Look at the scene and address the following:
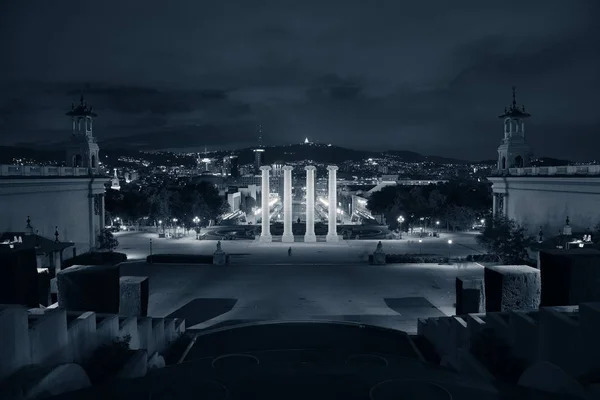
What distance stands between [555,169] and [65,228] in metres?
40.5

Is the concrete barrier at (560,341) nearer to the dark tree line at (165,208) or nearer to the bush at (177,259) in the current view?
the bush at (177,259)

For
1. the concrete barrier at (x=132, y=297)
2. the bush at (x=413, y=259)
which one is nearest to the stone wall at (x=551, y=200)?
the bush at (x=413, y=259)

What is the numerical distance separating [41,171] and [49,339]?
37252 mm

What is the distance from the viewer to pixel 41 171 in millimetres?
40688

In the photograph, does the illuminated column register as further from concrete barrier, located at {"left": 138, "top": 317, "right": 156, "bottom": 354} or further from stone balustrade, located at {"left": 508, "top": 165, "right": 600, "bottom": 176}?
concrete barrier, located at {"left": 138, "top": 317, "right": 156, "bottom": 354}

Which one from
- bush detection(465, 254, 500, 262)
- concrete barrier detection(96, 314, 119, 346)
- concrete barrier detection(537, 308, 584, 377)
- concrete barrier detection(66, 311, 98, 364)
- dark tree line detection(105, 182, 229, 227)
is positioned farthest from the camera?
dark tree line detection(105, 182, 229, 227)

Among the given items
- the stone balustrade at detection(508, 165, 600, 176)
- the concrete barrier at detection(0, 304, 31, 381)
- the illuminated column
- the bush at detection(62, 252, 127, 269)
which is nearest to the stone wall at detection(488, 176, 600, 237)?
the stone balustrade at detection(508, 165, 600, 176)

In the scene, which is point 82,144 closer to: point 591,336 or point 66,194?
point 66,194

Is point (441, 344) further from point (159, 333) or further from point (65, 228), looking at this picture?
point (65, 228)

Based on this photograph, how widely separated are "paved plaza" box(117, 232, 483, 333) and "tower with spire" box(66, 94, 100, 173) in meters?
11.1

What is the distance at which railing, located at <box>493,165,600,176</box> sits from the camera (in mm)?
38094

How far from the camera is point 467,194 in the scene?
81.9 metres

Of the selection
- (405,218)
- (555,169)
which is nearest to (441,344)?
(555,169)

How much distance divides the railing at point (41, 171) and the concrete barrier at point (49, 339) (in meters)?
32.4
